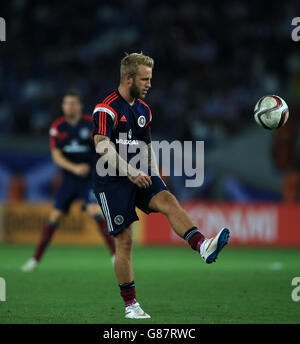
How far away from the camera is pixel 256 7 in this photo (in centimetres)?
2181

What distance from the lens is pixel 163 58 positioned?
20984 mm

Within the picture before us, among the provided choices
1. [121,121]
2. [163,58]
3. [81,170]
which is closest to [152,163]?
[121,121]

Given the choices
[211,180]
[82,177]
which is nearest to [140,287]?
[82,177]

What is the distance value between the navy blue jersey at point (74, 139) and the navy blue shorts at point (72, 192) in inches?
4.5

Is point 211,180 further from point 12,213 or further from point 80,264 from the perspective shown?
point 80,264

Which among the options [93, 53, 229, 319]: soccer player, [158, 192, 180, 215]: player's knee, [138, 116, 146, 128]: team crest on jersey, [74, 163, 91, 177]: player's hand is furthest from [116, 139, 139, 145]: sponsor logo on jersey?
[74, 163, 91, 177]: player's hand

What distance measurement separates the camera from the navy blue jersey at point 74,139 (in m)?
11.4

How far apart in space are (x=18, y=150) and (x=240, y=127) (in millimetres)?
5663

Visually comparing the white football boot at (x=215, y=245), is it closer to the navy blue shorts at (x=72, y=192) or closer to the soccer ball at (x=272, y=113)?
the soccer ball at (x=272, y=113)

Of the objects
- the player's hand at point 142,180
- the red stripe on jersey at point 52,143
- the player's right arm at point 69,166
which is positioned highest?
the red stripe on jersey at point 52,143

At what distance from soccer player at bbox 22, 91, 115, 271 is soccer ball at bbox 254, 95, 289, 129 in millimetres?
4073

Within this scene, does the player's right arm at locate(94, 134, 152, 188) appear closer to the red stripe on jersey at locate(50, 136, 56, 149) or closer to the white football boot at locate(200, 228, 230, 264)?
the white football boot at locate(200, 228, 230, 264)

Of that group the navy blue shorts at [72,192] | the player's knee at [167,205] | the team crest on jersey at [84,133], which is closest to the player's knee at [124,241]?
the player's knee at [167,205]

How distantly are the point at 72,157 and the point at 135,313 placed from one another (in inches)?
207
